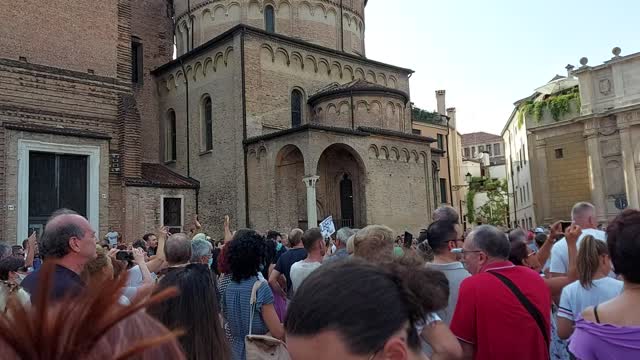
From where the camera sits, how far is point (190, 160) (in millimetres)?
27000

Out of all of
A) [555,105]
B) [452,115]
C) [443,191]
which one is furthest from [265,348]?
[452,115]

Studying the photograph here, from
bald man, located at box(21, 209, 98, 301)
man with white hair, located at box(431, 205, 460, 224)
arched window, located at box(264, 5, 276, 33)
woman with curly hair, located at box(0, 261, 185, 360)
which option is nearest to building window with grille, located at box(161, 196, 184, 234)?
arched window, located at box(264, 5, 276, 33)

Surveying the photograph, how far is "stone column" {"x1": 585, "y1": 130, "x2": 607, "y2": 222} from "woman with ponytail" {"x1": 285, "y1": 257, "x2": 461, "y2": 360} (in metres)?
36.5

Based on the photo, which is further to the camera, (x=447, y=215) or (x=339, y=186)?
(x=339, y=186)

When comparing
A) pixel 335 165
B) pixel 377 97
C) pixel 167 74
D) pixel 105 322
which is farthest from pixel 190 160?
pixel 105 322

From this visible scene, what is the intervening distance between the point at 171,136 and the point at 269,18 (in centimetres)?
841

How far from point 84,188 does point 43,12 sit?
6.30 meters

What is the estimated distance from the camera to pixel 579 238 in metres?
5.04

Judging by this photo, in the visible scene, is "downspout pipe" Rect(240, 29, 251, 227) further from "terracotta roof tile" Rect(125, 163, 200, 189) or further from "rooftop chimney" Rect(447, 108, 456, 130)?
"rooftop chimney" Rect(447, 108, 456, 130)

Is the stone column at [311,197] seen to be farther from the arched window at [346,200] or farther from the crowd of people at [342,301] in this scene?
the crowd of people at [342,301]

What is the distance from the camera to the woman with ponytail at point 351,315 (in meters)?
1.46

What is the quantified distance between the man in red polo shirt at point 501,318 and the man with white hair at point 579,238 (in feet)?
5.07

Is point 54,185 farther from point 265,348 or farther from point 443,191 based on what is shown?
point 443,191

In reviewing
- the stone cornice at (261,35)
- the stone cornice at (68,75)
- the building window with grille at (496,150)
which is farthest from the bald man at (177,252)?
the building window with grille at (496,150)
